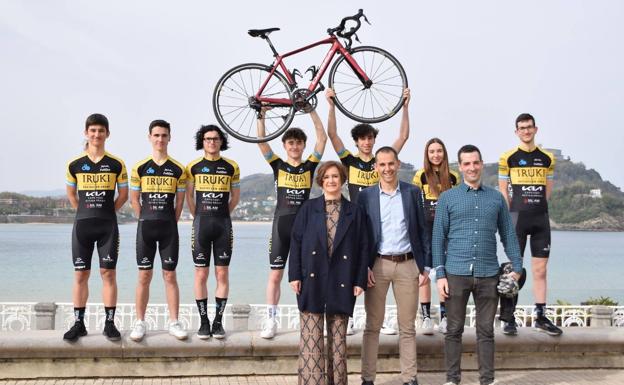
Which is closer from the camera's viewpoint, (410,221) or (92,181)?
(410,221)

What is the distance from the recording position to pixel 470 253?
18.6 feet

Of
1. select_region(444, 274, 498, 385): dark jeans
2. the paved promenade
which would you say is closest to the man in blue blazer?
select_region(444, 274, 498, 385): dark jeans

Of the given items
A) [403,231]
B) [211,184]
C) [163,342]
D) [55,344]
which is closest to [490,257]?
[403,231]

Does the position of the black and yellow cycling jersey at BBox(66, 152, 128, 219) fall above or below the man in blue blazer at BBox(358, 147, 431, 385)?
above

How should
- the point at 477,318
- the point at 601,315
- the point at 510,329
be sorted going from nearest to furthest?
1. the point at 477,318
2. the point at 510,329
3. the point at 601,315

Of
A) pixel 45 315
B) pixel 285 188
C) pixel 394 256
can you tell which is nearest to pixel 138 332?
pixel 285 188

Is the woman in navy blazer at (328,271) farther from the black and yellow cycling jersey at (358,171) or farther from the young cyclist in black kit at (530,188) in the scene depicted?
the young cyclist in black kit at (530,188)

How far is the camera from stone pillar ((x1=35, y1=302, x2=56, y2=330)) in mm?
11219

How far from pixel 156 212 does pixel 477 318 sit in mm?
3438

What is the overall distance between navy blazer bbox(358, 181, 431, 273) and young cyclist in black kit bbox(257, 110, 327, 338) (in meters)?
1.16

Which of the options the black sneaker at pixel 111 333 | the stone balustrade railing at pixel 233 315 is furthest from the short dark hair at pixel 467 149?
the stone balustrade railing at pixel 233 315

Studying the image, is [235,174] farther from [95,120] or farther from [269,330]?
[269,330]

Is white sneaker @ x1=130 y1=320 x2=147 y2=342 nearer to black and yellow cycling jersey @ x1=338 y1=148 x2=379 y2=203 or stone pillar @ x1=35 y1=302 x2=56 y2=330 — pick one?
black and yellow cycling jersey @ x1=338 y1=148 x2=379 y2=203

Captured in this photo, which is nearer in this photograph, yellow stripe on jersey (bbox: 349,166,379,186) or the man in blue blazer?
the man in blue blazer
